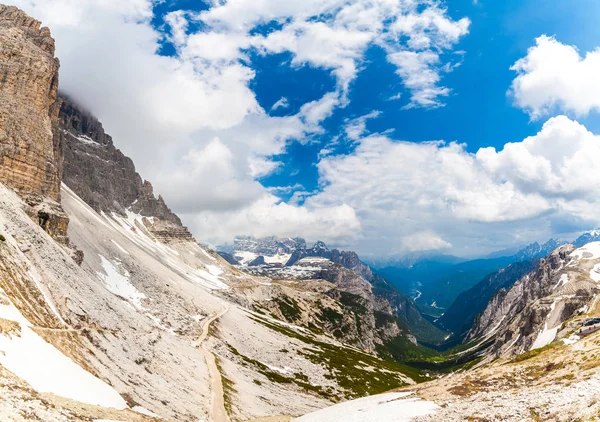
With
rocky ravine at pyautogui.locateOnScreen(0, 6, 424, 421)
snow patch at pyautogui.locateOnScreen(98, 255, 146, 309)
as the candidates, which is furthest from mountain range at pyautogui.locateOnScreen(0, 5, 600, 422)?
snow patch at pyautogui.locateOnScreen(98, 255, 146, 309)

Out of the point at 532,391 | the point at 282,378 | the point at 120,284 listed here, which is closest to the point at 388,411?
the point at 532,391

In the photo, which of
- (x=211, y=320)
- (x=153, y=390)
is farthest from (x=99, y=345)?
(x=211, y=320)

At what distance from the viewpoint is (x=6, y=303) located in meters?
41.3

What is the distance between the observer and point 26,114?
116 meters

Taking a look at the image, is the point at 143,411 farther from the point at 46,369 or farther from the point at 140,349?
the point at 140,349

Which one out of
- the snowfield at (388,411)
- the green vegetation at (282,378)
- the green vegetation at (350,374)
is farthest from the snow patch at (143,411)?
the green vegetation at (350,374)

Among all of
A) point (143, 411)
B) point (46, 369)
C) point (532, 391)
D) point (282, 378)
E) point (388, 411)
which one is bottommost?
point (282, 378)

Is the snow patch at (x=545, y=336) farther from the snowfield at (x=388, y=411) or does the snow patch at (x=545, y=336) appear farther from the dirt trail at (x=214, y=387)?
the snowfield at (x=388, y=411)

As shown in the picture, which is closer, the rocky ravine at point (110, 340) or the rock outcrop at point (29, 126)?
the rocky ravine at point (110, 340)

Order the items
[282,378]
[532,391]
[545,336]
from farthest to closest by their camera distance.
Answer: [545,336], [282,378], [532,391]

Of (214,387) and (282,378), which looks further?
(282,378)

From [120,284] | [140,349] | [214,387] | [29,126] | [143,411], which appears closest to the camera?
[143,411]

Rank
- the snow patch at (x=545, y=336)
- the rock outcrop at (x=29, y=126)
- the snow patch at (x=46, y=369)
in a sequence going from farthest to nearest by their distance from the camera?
the snow patch at (x=545, y=336) → the rock outcrop at (x=29, y=126) → the snow patch at (x=46, y=369)

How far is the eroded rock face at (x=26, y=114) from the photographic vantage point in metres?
108
